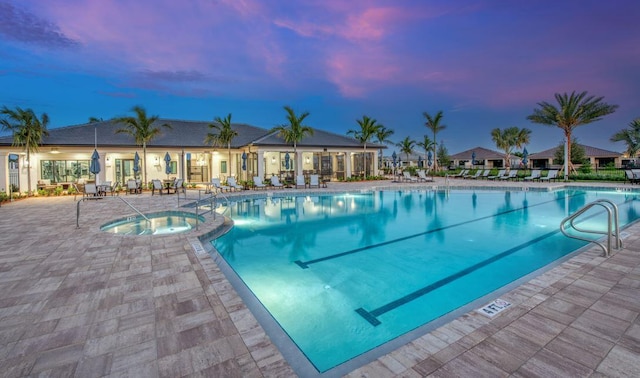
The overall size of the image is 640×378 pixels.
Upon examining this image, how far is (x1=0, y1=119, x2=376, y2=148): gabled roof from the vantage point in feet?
60.1

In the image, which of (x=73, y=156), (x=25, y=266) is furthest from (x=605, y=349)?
(x=73, y=156)

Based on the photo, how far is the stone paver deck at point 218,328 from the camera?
7.49ft

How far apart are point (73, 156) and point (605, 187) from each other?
104 ft

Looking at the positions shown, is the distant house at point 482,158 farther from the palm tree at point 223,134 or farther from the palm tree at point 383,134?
the palm tree at point 223,134

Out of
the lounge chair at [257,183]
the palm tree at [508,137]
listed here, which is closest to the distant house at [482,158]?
the palm tree at [508,137]

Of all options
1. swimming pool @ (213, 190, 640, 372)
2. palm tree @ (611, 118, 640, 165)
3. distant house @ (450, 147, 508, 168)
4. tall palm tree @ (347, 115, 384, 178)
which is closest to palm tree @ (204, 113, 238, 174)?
swimming pool @ (213, 190, 640, 372)

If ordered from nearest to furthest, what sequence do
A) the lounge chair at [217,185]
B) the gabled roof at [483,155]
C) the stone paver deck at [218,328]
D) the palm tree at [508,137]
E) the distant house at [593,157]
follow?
the stone paver deck at [218,328] → the lounge chair at [217,185] → the palm tree at [508,137] → the distant house at [593,157] → the gabled roof at [483,155]

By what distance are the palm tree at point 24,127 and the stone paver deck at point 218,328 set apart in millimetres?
15216

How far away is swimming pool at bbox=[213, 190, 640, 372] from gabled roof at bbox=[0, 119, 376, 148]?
1090 cm

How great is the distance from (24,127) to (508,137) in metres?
44.0

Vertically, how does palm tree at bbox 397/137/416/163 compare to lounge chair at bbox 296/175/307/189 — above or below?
above

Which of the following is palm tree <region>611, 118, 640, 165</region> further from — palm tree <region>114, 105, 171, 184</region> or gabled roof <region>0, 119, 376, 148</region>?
palm tree <region>114, 105, 171, 184</region>

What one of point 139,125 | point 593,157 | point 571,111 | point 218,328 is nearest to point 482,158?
point 593,157

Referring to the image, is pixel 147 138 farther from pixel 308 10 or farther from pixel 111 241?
pixel 111 241
